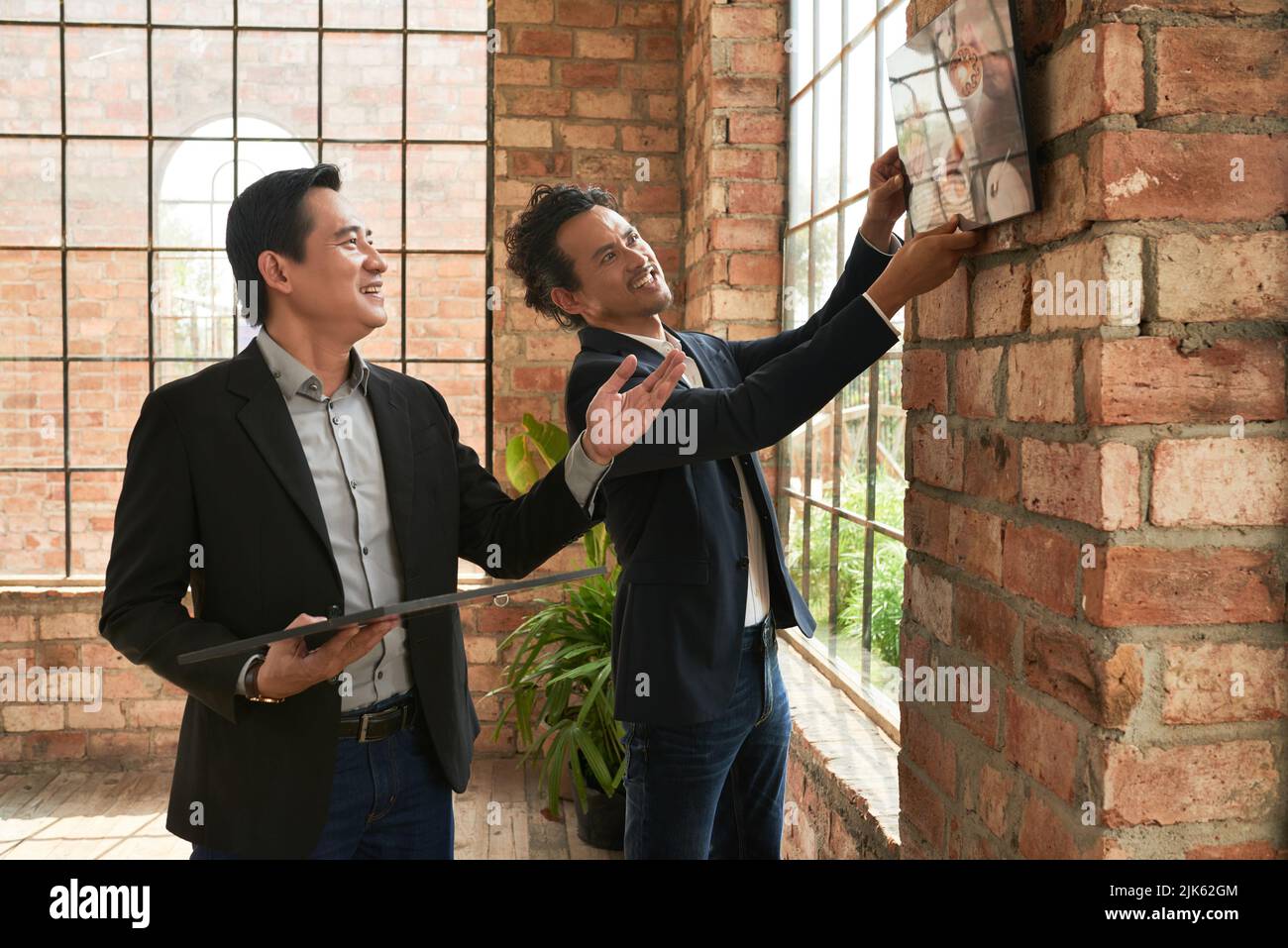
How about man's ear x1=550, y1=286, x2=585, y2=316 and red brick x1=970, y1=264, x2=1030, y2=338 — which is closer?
red brick x1=970, y1=264, x2=1030, y2=338

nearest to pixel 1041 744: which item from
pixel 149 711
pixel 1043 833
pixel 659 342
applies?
pixel 1043 833

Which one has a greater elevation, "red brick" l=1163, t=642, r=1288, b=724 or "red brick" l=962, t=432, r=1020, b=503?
"red brick" l=962, t=432, r=1020, b=503

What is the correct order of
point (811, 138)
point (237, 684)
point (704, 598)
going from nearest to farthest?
point (237, 684), point (704, 598), point (811, 138)

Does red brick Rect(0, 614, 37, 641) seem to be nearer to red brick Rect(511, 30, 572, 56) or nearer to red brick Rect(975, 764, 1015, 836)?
red brick Rect(511, 30, 572, 56)

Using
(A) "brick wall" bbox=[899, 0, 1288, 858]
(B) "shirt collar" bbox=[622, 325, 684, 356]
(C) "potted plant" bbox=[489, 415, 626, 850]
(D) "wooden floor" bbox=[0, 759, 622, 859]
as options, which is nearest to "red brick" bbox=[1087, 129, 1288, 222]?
(A) "brick wall" bbox=[899, 0, 1288, 858]

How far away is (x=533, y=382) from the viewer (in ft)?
13.0

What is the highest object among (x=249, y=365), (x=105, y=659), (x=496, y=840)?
(x=249, y=365)

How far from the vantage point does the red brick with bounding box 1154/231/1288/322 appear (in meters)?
1.08

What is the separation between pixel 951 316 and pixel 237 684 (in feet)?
3.34

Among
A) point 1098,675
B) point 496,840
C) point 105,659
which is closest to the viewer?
point 1098,675

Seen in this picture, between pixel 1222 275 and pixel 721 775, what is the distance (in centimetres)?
98

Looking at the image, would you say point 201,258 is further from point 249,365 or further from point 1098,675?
point 1098,675

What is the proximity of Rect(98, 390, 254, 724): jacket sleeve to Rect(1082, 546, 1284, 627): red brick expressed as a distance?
3.34ft

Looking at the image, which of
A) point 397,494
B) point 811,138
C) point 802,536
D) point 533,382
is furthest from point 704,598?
point 533,382
